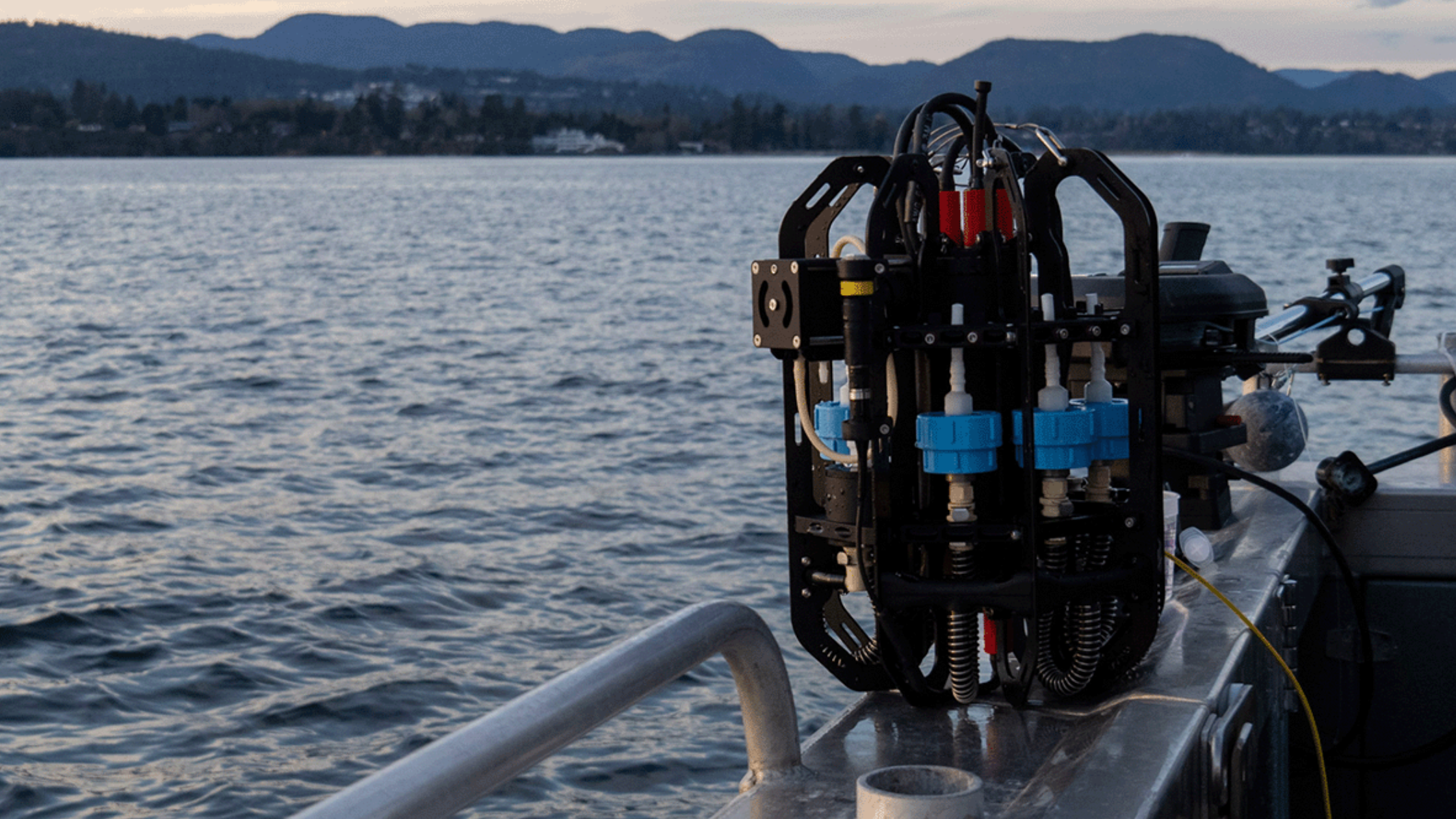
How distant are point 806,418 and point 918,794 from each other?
2.46 feet

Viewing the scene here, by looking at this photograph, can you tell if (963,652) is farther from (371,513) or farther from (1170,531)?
(371,513)

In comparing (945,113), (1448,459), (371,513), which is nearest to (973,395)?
(945,113)

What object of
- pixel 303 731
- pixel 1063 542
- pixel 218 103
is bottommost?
pixel 303 731

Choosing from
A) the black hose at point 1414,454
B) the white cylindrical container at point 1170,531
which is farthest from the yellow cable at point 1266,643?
the black hose at point 1414,454

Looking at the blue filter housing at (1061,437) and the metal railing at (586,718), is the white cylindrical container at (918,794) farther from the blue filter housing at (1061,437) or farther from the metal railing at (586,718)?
the blue filter housing at (1061,437)

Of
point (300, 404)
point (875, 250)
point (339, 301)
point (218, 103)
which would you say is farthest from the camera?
point (218, 103)

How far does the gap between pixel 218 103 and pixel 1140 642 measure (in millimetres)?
188326

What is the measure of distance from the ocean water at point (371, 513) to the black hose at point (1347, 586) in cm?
331

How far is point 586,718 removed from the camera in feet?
5.72

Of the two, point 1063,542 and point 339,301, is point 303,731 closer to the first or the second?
point 1063,542

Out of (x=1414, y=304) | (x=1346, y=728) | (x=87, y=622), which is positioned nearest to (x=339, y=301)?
(x=1414, y=304)

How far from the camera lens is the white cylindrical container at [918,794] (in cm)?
199

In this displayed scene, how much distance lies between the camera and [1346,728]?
4016 mm

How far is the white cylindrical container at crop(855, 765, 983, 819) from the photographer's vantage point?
1.99 metres
